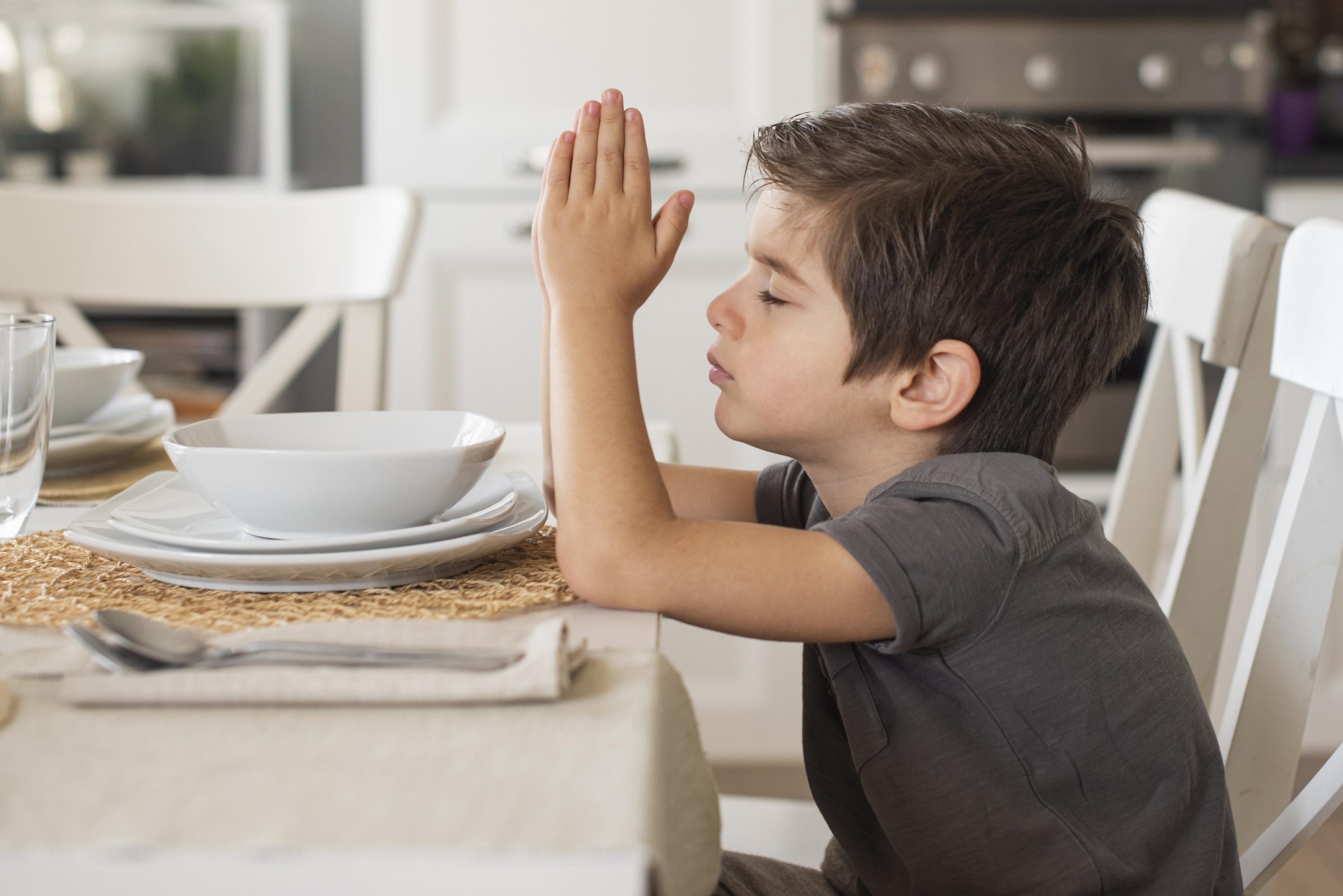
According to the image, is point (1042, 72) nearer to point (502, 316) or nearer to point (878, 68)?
point (878, 68)

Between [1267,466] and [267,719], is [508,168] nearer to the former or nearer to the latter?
[1267,466]

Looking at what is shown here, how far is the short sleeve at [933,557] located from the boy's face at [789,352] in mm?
132

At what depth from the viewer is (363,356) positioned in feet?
4.32

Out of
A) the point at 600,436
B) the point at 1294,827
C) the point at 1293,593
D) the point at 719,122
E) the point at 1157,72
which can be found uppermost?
the point at 1157,72

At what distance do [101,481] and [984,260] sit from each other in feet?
1.96

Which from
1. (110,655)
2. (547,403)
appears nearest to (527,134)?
(547,403)

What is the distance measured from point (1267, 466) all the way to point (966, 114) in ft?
4.77

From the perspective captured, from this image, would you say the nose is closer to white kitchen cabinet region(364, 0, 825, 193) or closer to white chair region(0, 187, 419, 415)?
white chair region(0, 187, 419, 415)

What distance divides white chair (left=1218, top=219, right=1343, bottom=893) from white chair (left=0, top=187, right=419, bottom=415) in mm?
901

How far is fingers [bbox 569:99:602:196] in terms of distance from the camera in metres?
0.69

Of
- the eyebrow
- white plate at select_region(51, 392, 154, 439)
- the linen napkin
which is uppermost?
the eyebrow

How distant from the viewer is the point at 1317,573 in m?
0.76

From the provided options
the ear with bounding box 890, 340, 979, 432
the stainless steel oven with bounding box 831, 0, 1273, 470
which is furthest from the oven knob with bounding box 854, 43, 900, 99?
the ear with bounding box 890, 340, 979, 432

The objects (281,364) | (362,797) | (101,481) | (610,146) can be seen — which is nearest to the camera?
(362,797)
